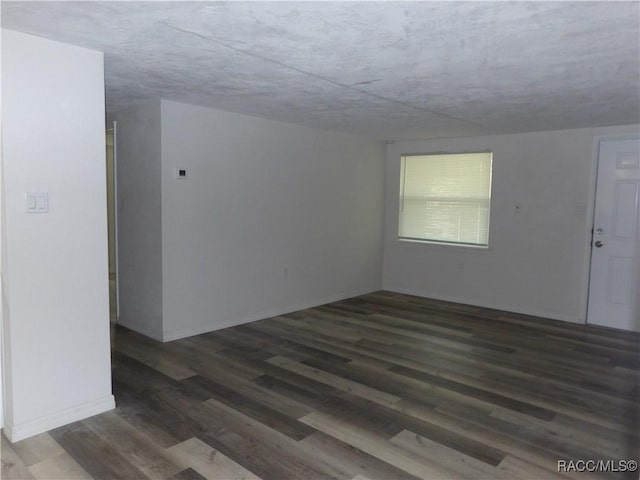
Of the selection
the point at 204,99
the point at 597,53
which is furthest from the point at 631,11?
the point at 204,99

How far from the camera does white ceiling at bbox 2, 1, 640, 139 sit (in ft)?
7.07

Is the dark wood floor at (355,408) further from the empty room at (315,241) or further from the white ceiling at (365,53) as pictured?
the white ceiling at (365,53)

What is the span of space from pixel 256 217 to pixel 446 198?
2838mm

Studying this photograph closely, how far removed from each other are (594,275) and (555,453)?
11.1 feet

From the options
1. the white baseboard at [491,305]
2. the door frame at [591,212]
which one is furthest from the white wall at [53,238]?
the door frame at [591,212]

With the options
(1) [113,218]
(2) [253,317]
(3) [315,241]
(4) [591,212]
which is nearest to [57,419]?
(2) [253,317]

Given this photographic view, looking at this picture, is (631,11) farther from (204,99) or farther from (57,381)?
(57,381)

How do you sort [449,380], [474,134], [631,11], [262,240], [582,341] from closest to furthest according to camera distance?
1. [631,11]
2. [449,380]
3. [582,341]
4. [262,240]
5. [474,134]

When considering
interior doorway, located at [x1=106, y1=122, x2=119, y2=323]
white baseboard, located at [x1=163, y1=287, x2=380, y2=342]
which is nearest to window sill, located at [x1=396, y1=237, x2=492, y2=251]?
white baseboard, located at [x1=163, y1=287, x2=380, y2=342]

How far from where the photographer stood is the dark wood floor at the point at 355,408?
2477mm

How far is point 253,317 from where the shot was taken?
5195 mm

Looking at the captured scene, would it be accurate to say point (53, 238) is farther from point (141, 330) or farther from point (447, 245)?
point (447, 245)

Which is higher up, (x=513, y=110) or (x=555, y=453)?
(x=513, y=110)

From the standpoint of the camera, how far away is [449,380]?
3643mm
